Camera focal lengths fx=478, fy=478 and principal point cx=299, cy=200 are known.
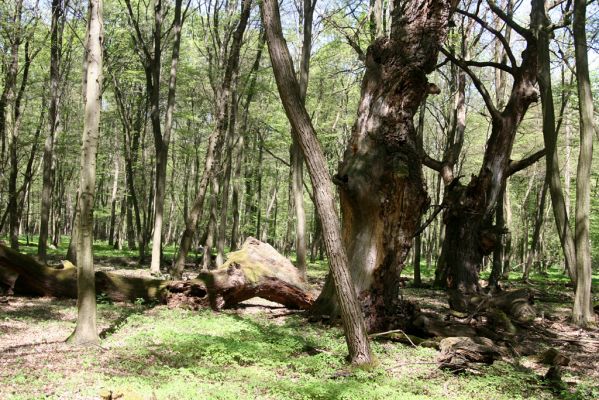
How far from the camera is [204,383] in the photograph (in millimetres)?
4695

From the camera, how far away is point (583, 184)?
9.43 metres

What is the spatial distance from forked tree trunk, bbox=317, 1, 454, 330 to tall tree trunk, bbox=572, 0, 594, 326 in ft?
12.6

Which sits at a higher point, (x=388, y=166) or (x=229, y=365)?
(x=388, y=166)

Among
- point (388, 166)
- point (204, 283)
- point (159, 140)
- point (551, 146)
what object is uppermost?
point (159, 140)

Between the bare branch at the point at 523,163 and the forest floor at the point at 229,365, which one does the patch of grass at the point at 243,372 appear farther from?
the bare branch at the point at 523,163

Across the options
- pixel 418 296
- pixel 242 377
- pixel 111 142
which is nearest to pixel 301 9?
pixel 418 296

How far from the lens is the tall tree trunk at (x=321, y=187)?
5.41m

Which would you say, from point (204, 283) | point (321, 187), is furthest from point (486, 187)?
point (321, 187)

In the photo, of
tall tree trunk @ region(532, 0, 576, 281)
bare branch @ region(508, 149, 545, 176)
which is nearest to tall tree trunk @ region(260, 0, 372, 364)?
tall tree trunk @ region(532, 0, 576, 281)

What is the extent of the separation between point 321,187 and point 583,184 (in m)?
6.63

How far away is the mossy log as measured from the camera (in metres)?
9.18

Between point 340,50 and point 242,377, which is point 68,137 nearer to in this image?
point 340,50

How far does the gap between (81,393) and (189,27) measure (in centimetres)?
2128

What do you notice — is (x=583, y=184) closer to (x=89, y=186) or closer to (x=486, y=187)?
(x=486, y=187)
